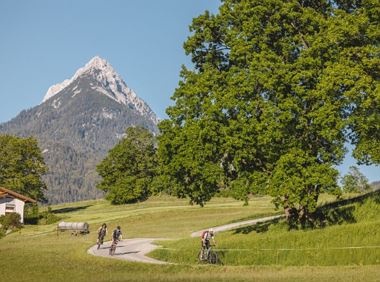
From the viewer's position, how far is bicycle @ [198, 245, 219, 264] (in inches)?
1319

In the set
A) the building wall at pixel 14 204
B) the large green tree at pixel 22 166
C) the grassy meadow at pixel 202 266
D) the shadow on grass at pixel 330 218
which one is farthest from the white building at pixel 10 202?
the shadow on grass at pixel 330 218

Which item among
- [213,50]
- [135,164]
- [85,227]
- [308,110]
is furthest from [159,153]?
[135,164]

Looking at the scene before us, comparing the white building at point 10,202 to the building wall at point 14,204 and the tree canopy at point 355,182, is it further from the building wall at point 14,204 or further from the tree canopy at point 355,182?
the tree canopy at point 355,182

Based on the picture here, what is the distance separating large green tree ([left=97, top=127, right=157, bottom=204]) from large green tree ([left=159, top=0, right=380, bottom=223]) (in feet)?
256

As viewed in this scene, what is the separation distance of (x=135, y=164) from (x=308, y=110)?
297 ft

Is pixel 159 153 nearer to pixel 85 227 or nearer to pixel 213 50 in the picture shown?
pixel 213 50

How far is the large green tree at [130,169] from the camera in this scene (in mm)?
118125

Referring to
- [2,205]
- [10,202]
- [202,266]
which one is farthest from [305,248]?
[2,205]

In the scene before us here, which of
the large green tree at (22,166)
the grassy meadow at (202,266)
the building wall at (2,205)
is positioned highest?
the large green tree at (22,166)

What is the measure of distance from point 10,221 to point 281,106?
56224 millimetres

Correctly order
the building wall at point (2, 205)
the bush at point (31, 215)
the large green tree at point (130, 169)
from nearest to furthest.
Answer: the building wall at point (2, 205) → the bush at point (31, 215) → the large green tree at point (130, 169)

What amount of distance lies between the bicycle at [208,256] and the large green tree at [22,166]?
74909 mm

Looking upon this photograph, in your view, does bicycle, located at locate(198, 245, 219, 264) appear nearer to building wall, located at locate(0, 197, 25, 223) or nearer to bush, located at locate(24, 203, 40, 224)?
building wall, located at locate(0, 197, 25, 223)

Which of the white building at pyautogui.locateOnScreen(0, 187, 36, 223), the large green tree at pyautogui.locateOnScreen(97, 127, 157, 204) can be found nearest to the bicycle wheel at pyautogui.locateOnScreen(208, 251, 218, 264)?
the white building at pyautogui.locateOnScreen(0, 187, 36, 223)
